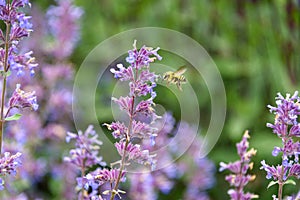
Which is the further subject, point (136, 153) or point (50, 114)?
point (50, 114)

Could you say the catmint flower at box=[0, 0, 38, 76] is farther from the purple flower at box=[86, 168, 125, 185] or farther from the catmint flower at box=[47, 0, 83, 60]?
the catmint flower at box=[47, 0, 83, 60]

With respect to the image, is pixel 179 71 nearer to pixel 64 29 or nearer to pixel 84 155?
pixel 84 155

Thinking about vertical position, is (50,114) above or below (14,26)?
above

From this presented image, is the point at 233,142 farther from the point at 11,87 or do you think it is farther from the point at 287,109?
the point at 287,109

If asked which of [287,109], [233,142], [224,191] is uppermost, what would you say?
[233,142]

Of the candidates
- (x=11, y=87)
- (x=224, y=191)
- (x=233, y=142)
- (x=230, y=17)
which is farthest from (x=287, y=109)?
(x=230, y=17)

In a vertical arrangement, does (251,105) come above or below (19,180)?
above

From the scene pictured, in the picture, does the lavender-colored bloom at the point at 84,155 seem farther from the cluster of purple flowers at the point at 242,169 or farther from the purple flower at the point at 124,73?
the cluster of purple flowers at the point at 242,169

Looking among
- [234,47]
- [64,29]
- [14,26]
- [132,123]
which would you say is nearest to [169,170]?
[64,29]
